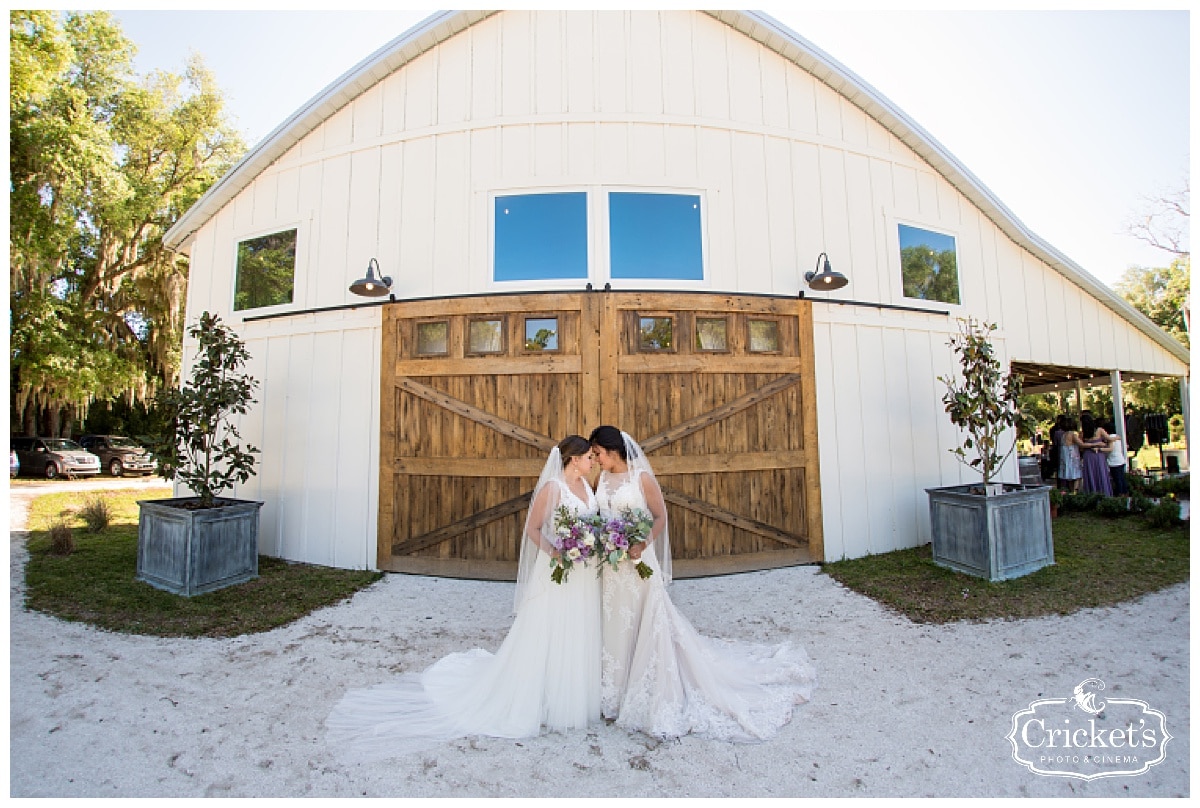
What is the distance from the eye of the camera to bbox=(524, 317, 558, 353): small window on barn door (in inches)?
245

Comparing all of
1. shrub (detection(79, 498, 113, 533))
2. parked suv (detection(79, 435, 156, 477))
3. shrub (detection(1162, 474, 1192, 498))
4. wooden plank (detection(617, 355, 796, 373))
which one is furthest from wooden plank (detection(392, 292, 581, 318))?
parked suv (detection(79, 435, 156, 477))

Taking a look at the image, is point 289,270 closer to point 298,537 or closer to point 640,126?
point 298,537

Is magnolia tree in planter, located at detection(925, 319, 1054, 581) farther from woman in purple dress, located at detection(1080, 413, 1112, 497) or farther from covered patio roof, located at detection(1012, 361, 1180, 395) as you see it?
covered patio roof, located at detection(1012, 361, 1180, 395)

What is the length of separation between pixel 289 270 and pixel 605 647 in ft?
21.4

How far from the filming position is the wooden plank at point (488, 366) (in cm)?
611

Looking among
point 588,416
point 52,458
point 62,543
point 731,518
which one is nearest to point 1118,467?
point 731,518

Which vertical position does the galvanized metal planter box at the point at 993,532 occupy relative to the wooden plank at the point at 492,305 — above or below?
below

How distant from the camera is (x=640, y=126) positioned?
6.68 metres

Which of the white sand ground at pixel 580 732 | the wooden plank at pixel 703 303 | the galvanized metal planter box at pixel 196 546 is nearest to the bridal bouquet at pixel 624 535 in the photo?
the white sand ground at pixel 580 732

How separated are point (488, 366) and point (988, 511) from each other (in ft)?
17.9

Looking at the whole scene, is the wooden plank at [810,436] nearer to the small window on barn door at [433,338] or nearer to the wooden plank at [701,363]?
the wooden plank at [701,363]

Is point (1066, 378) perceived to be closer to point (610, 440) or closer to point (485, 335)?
point (485, 335)

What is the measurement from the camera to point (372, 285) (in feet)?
20.8

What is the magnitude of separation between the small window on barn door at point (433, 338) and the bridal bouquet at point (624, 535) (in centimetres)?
378
